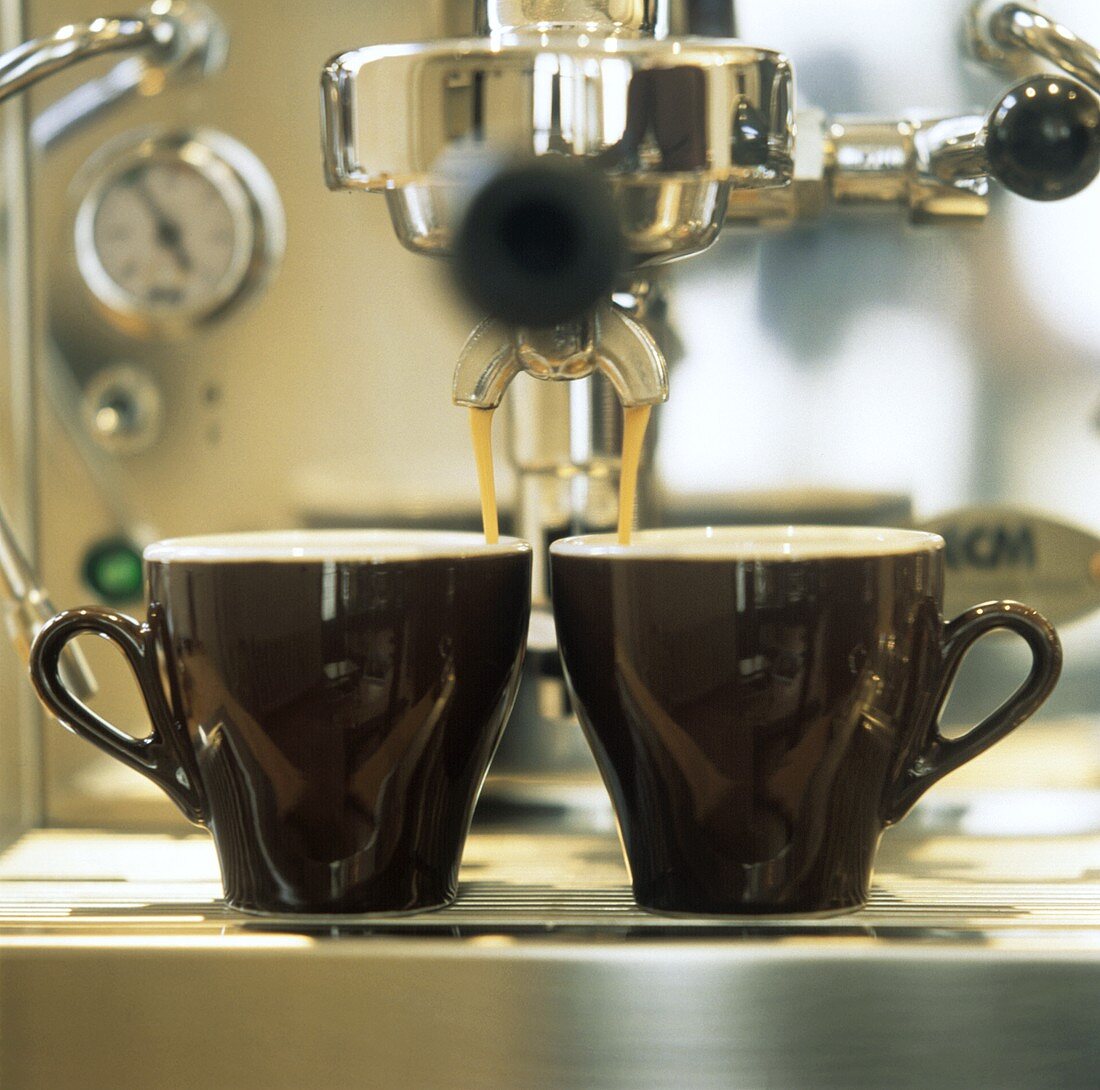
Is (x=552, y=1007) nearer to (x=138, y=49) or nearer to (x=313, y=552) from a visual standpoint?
(x=313, y=552)

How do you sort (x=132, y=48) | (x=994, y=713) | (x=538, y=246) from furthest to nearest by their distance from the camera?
(x=132, y=48) < (x=994, y=713) < (x=538, y=246)

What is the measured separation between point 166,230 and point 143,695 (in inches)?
7.7

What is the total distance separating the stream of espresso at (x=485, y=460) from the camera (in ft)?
1.29

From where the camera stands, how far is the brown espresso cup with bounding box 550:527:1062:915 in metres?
0.36

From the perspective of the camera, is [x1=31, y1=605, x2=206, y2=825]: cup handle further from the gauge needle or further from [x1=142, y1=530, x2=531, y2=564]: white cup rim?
the gauge needle

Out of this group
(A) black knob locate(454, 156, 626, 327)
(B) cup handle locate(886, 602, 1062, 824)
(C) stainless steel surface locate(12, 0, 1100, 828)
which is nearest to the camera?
(A) black knob locate(454, 156, 626, 327)

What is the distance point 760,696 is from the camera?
36cm

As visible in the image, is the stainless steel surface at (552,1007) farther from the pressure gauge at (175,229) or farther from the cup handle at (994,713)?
the pressure gauge at (175,229)

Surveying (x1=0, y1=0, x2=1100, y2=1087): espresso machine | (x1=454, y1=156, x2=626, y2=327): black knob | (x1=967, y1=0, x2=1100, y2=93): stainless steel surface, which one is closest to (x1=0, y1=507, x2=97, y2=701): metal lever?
(x1=0, y1=0, x2=1100, y2=1087): espresso machine

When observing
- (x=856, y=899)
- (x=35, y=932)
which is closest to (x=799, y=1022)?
(x=856, y=899)

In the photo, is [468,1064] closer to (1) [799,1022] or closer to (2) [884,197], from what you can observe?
(1) [799,1022]

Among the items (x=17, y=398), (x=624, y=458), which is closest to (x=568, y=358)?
(x=624, y=458)

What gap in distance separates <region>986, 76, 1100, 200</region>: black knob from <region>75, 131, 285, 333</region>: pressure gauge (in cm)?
25

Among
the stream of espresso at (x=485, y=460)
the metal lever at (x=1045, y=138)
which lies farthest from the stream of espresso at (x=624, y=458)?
the metal lever at (x=1045, y=138)
